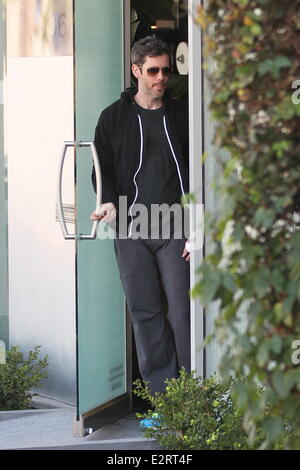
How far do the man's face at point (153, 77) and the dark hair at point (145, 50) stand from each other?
18mm

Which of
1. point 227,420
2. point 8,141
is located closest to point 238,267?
point 227,420

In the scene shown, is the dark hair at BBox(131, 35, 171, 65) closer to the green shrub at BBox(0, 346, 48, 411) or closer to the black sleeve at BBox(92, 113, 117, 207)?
the black sleeve at BBox(92, 113, 117, 207)

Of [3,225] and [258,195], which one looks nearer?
[258,195]

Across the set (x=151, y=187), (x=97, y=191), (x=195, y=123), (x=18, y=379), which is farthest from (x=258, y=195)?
(x=18, y=379)

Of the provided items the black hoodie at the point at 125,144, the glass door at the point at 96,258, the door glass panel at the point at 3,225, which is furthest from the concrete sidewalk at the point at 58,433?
the black hoodie at the point at 125,144

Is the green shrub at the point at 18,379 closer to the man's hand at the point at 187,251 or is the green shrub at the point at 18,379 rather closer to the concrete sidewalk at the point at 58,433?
the concrete sidewalk at the point at 58,433

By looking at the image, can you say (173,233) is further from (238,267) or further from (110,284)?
(238,267)

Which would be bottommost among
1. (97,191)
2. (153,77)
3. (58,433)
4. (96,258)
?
(58,433)

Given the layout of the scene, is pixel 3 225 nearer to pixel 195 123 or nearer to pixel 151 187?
pixel 151 187

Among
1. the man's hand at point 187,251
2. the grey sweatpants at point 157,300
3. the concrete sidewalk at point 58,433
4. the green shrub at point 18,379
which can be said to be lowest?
the concrete sidewalk at point 58,433

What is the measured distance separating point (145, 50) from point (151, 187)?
2.21ft

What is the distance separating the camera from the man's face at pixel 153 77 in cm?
505

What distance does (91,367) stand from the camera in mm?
4984

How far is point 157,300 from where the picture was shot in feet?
16.7
